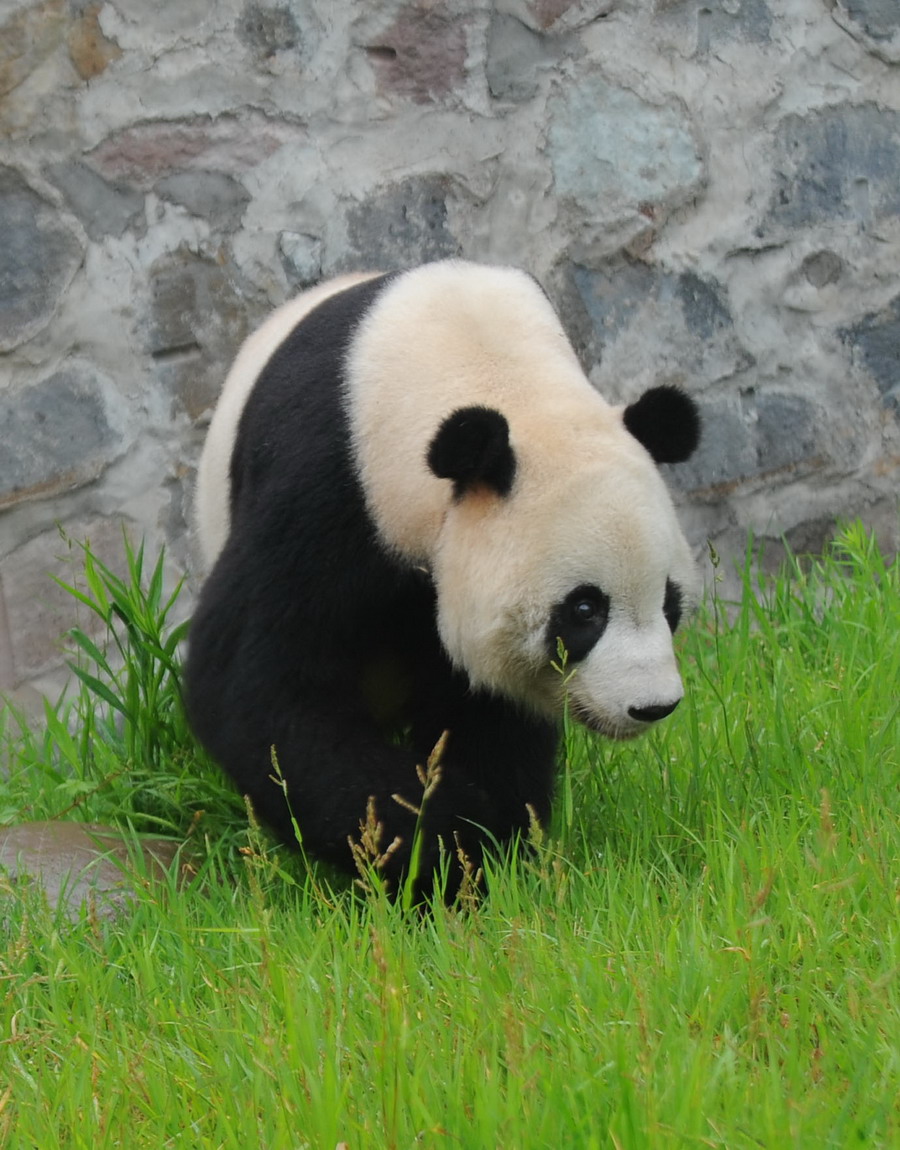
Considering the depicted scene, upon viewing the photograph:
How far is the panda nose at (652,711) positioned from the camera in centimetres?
266

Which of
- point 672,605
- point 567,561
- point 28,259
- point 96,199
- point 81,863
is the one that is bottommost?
point 81,863

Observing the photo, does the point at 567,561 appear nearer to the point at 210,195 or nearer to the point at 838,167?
the point at 210,195

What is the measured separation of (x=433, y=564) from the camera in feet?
9.73

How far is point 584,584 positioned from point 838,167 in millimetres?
2578

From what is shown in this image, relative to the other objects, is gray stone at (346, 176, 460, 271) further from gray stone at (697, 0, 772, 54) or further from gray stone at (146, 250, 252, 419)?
gray stone at (697, 0, 772, 54)

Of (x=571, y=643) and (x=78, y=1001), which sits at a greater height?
(x=571, y=643)

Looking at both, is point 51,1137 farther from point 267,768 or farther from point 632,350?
point 632,350

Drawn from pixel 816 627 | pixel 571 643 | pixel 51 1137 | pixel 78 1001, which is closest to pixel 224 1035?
pixel 51 1137

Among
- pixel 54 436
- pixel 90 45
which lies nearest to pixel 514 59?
pixel 90 45

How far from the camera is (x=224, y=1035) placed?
2082 mm

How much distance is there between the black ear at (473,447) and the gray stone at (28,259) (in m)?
1.83

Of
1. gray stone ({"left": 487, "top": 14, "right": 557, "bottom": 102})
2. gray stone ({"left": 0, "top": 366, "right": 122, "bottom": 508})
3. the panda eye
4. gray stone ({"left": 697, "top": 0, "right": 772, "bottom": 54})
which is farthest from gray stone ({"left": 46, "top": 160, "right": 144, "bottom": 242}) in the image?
the panda eye

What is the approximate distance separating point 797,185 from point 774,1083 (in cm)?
357

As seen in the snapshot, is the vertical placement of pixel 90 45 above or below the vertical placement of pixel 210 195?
above
